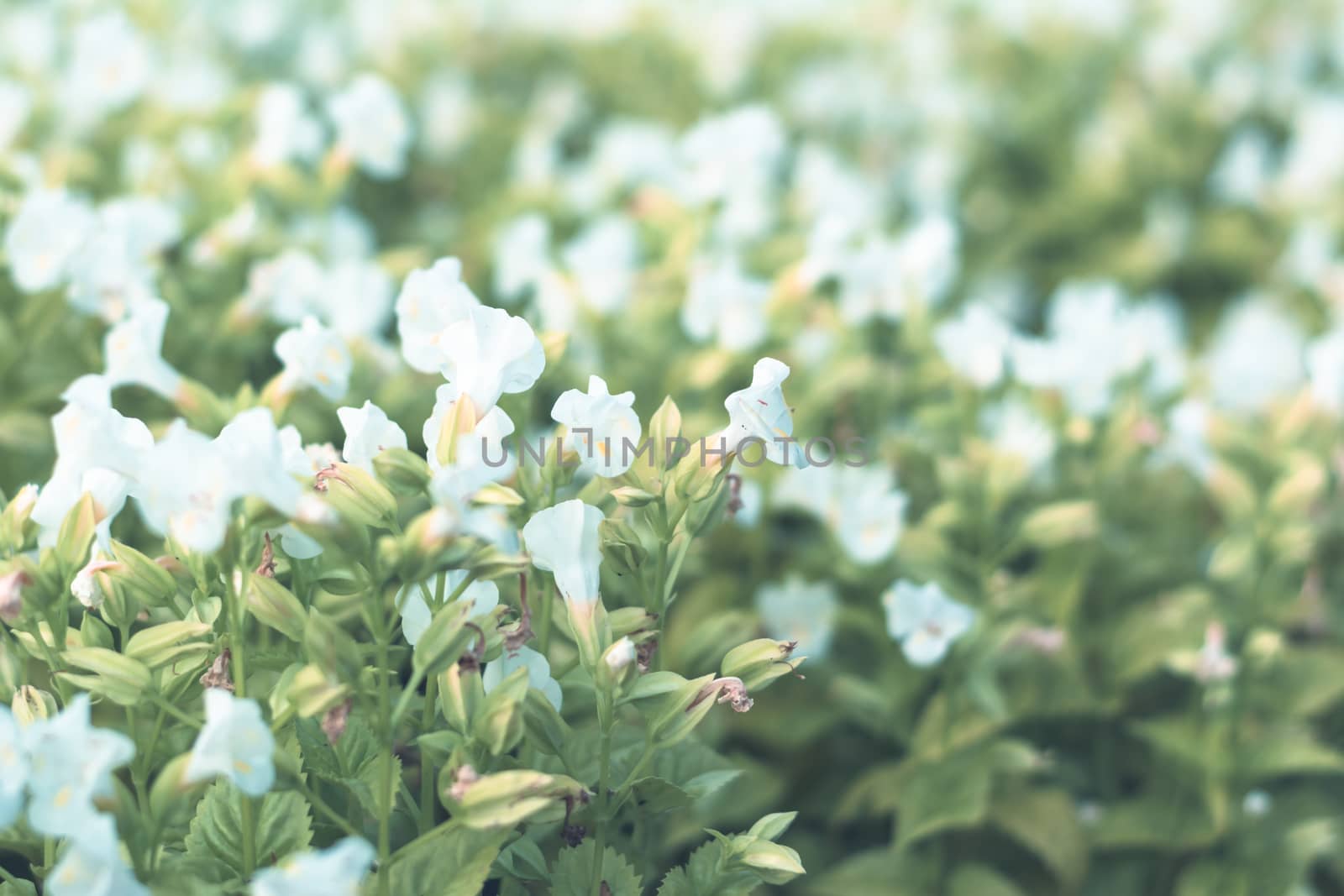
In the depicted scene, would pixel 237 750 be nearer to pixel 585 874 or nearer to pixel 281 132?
pixel 585 874

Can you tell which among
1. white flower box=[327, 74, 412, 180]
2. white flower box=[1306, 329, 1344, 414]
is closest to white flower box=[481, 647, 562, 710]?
white flower box=[327, 74, 412, 180]

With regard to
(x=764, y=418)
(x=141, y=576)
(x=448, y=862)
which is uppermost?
(x=764, y=418)

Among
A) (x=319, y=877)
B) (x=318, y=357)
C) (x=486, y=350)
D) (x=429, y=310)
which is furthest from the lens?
(x=318, y=357)

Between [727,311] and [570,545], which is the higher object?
[727,311]

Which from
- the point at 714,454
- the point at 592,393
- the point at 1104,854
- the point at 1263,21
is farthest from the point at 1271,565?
the point at 1263,21

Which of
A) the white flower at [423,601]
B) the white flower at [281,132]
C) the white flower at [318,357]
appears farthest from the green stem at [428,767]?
the white flower at [281,132]

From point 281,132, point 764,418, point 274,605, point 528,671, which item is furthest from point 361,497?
point 281,132

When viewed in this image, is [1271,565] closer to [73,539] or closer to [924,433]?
[924,433]

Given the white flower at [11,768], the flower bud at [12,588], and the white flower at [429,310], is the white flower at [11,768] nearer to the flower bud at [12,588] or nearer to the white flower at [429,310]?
the flower bud at [12,588]
